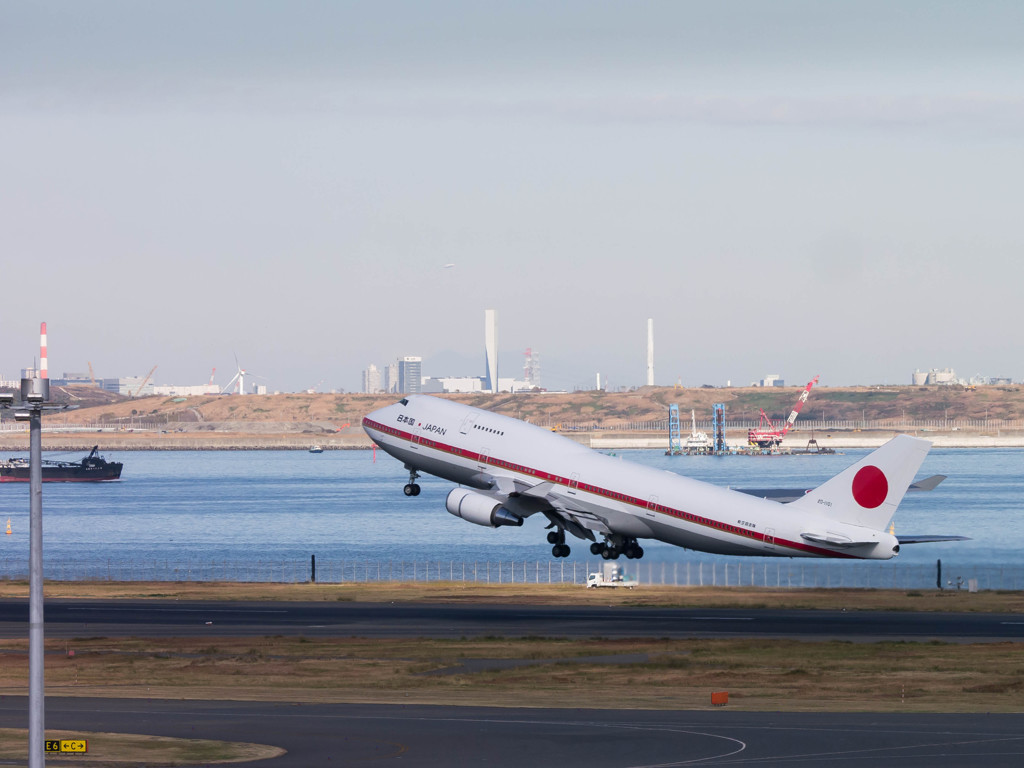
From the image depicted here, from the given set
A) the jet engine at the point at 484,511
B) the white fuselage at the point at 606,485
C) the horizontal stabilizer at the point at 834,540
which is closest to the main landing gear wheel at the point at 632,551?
the white fuselage at the point at 606,485

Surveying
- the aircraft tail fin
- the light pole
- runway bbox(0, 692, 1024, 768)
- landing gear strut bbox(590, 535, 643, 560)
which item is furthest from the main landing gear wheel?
the light pole

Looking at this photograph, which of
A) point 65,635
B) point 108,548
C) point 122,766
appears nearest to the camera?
point 122,766

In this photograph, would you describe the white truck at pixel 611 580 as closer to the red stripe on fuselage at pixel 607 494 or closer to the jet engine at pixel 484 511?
the red stripe on fuselage at pixel 607 494

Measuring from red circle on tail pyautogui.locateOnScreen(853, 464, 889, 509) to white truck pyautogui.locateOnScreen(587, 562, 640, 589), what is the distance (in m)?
44.3

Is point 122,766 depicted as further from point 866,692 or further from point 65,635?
point 65,635

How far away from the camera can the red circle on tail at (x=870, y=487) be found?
74.2m

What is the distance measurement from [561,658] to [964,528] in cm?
12968

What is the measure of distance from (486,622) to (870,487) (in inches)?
1016

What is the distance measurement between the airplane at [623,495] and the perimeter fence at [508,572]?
38.5m

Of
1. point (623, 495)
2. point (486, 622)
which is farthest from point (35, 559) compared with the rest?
point (486, 622)

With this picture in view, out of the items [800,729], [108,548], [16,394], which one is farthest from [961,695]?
[108,548]

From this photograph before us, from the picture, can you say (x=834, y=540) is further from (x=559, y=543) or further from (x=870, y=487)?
(x=559, y=543)

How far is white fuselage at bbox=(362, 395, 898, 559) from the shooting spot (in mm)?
75188

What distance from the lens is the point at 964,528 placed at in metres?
184
